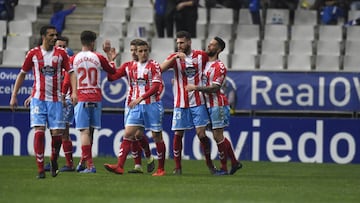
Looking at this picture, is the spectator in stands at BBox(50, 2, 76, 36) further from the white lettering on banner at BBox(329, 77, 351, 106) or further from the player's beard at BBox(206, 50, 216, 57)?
the player's beard at BBox(206, 50, 216, 57)

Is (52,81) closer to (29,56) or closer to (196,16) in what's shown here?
(29,56)

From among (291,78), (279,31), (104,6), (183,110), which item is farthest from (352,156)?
(104,6)

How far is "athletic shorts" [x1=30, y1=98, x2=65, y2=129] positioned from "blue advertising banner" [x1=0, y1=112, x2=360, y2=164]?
7728 mm

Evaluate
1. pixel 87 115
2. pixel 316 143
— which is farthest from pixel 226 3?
pixel 87 115

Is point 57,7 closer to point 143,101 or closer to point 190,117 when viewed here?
point 190,117

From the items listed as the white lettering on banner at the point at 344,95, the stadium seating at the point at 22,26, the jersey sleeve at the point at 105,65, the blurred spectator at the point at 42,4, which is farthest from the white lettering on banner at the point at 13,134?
the jersey sleeve at the point at 105,65

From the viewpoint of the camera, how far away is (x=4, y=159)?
20.9 metres

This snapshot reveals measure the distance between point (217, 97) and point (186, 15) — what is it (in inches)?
332

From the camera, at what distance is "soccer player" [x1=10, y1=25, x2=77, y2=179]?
15164 mm

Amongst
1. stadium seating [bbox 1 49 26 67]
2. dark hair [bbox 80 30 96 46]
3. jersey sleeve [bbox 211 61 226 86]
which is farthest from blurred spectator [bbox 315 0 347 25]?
dark hair [bbox 80 30 96 46]

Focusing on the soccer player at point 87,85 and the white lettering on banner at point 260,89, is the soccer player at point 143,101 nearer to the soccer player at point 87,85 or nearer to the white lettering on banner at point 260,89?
the soccer player at point 87,85

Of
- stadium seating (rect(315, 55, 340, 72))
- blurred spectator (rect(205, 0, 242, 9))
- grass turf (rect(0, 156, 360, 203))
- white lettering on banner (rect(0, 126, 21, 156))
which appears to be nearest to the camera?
grass turf (rect(0, 156, 360, 203))

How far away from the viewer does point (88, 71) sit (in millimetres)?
16406

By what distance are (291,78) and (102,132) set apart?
13.5 feet
